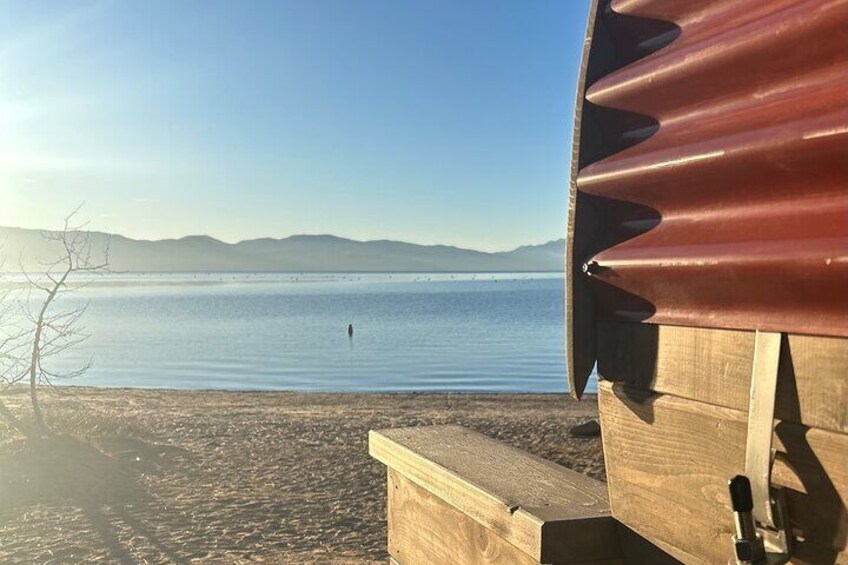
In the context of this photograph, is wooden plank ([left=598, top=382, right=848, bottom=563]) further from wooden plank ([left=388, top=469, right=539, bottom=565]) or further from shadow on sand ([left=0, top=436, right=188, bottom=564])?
shadow on sand ([left=0, top=436, right=188, bottom=564])

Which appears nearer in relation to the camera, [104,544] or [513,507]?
[513,507]

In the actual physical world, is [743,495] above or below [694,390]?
below

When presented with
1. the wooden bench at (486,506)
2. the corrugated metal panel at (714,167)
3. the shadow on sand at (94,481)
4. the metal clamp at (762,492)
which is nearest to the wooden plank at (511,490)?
the wooden bench at (486,506)

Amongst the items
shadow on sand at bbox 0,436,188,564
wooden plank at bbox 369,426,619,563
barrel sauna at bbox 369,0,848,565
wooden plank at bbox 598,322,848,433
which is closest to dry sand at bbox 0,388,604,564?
shadow on sand at bbox 0,436,188,564

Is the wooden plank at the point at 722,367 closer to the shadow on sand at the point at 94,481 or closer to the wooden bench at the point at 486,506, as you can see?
the wooden bench at the point at 486,506

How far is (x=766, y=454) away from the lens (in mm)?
1207

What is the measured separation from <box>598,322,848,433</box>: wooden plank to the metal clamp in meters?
0.02

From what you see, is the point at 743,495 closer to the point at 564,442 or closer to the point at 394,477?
the point at 394,477

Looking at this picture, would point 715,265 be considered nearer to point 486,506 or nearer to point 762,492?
point 762,492

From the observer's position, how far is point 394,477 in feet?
8.63

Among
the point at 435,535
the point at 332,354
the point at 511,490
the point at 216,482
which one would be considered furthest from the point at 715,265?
the point at 332,354

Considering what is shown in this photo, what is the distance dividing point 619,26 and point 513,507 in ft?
3.51

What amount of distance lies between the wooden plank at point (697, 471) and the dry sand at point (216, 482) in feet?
17.0

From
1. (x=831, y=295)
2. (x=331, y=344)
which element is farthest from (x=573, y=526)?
(x=331, y=344)
